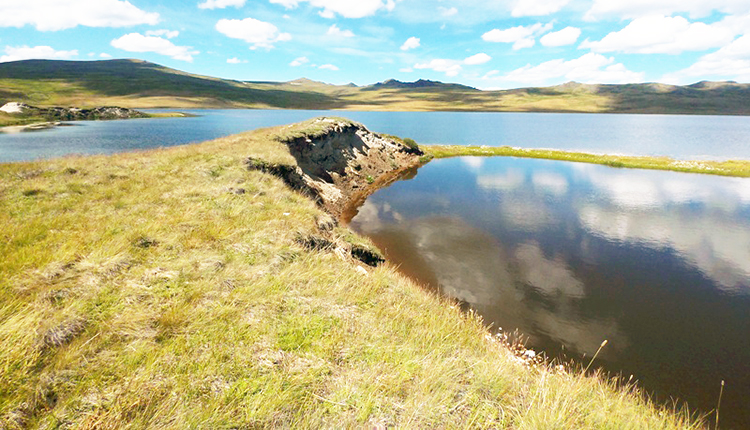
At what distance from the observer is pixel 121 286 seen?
251 inches

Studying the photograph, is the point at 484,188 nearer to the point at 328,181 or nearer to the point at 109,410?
the point at 328,181

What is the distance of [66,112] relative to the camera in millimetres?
108438

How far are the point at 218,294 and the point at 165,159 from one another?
1676 centimetres

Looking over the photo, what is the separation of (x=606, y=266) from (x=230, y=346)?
2186 cm

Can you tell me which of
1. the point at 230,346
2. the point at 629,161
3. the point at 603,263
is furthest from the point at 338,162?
the point at 629,161

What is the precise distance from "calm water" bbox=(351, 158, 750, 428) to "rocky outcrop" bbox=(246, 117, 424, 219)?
4.03 metres

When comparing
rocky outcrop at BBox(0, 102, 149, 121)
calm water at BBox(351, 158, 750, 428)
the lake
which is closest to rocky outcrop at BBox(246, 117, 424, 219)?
the lake

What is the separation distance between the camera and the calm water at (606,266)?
11875 mm

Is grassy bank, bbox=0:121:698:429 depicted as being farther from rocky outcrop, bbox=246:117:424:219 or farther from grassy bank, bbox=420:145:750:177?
grassy bank, bbox=420:145:750:177

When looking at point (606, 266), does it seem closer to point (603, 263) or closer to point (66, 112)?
point (603, 263)

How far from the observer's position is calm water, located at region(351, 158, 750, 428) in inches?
468

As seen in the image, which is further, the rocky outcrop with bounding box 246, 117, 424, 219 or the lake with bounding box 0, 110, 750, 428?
the rocky outcrop with bounding box 246, 117, 424, 219

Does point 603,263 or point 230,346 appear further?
point 603,263

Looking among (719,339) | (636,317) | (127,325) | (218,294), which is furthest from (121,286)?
(719,339)
